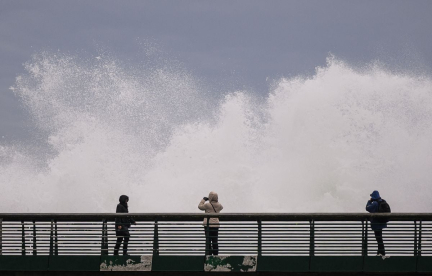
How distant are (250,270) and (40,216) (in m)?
4.00

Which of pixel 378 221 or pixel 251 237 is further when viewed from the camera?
pixel 378 221

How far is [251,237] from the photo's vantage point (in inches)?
431

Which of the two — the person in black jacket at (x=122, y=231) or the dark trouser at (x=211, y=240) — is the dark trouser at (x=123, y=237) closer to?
the person in black jacket at (x=122, y=231)

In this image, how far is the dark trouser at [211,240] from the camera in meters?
10.9

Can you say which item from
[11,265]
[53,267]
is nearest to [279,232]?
[53,267]

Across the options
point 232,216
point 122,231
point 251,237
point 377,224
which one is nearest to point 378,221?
point 377,224

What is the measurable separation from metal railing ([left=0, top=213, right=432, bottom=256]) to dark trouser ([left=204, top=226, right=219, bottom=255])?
0.35ft

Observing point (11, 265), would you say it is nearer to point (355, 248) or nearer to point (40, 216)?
point (40, 216)

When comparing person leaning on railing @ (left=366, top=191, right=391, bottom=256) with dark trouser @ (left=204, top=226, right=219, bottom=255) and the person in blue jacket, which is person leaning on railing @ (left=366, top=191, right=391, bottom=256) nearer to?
the person in blue jacket

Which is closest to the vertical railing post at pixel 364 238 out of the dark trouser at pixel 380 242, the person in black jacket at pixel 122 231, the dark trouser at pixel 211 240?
the dark trouser at pixel 380 242

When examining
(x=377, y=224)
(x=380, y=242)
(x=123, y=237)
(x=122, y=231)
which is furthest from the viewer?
(x=123, y=237)

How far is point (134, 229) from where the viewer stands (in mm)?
11133

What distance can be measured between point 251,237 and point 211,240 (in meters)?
0.75

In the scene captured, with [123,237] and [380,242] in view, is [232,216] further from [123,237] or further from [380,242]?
[380,242]
